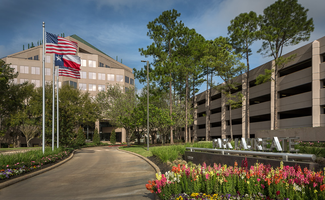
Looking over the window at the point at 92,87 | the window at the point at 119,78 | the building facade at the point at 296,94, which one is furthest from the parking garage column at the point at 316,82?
the window at the point at 92,87

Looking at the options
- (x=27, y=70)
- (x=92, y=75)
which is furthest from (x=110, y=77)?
(x=27, y=70)

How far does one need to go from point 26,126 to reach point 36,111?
4280mm

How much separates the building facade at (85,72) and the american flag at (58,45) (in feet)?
141

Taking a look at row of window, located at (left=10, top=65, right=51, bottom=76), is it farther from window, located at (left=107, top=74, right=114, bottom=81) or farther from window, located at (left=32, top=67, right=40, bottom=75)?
window, located at (left=107, top=74, right=114, bottom=81)

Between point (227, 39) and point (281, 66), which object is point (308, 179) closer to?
point (281, 66)

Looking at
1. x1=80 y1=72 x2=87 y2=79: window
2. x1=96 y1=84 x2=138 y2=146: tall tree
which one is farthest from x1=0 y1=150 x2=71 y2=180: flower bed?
x1=80 y1=72 x2=87 y2=79: window

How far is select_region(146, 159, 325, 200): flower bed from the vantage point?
5.45 meters

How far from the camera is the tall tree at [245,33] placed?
40.6 meters

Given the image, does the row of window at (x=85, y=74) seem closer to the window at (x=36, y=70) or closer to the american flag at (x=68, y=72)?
the window at (x=36, y=70)

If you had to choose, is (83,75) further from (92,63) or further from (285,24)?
(285,24)

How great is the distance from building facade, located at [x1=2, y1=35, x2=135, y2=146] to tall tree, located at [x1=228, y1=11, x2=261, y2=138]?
30.8 meters

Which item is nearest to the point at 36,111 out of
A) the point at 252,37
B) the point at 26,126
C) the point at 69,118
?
the point at 26,126

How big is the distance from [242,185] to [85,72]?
66.8 metres

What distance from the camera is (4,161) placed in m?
12.8
